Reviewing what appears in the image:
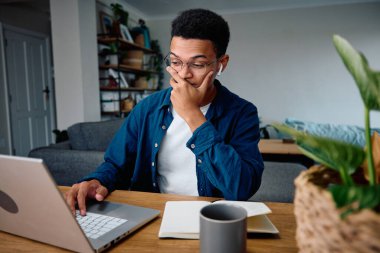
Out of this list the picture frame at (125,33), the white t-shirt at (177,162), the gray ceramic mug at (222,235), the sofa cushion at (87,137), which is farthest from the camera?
the picture frame at (125,33)

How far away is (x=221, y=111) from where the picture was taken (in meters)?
1.15

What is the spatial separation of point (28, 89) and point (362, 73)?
18.1ft

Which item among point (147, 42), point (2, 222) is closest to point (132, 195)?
point (2, 222)

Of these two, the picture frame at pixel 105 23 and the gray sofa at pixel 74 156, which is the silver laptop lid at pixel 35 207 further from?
the picture frame at pixel 105 23

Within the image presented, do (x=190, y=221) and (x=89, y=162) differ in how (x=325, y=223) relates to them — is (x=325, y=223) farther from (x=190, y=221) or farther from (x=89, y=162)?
(x=89, y=162)

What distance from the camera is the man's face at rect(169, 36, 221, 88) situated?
104 cm

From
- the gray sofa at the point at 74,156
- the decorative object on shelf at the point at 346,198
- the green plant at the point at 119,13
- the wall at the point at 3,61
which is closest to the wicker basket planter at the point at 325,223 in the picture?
the decorative object on shelf at the point at 346,198

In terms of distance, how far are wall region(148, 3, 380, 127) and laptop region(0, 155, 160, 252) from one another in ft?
16.0

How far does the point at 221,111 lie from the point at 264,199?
0.95m

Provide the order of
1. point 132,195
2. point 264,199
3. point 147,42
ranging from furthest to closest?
point 147,42
point 264,199
point 132,195

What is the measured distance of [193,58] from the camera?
1.04 meters

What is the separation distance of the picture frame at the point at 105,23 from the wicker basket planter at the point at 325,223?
4.01 m

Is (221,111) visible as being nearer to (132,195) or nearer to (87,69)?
(132,195)

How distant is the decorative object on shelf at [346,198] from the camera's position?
0.30m
